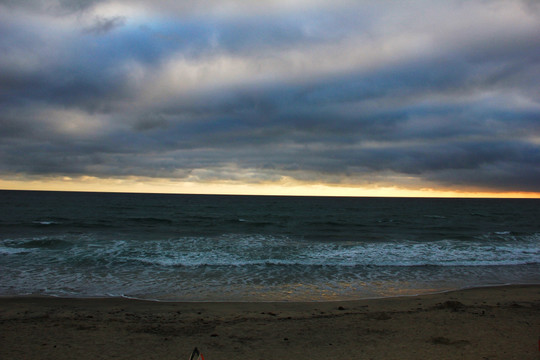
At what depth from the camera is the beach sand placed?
6648 millimetres

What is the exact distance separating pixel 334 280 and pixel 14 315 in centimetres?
1053

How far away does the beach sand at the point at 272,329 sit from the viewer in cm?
665

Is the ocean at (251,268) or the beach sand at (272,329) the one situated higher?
the beach sand at (272,329)

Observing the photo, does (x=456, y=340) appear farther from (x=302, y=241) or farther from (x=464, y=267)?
(x=302, y=241)

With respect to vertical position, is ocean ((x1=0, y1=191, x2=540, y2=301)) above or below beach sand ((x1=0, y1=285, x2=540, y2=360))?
below

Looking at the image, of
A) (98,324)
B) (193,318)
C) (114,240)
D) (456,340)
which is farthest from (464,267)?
(114,240)

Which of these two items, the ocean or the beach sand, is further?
the ocean

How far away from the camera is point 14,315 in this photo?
884 centimetres

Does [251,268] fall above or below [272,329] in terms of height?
below

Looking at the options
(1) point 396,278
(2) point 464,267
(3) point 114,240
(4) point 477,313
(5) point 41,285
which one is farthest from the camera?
(3) point 114,240

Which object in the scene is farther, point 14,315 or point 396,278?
point 396,278

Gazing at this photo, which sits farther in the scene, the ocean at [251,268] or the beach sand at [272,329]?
the ocean at [251,268]

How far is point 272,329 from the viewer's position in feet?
26.2

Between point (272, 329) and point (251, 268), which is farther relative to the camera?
point (251, 268)
